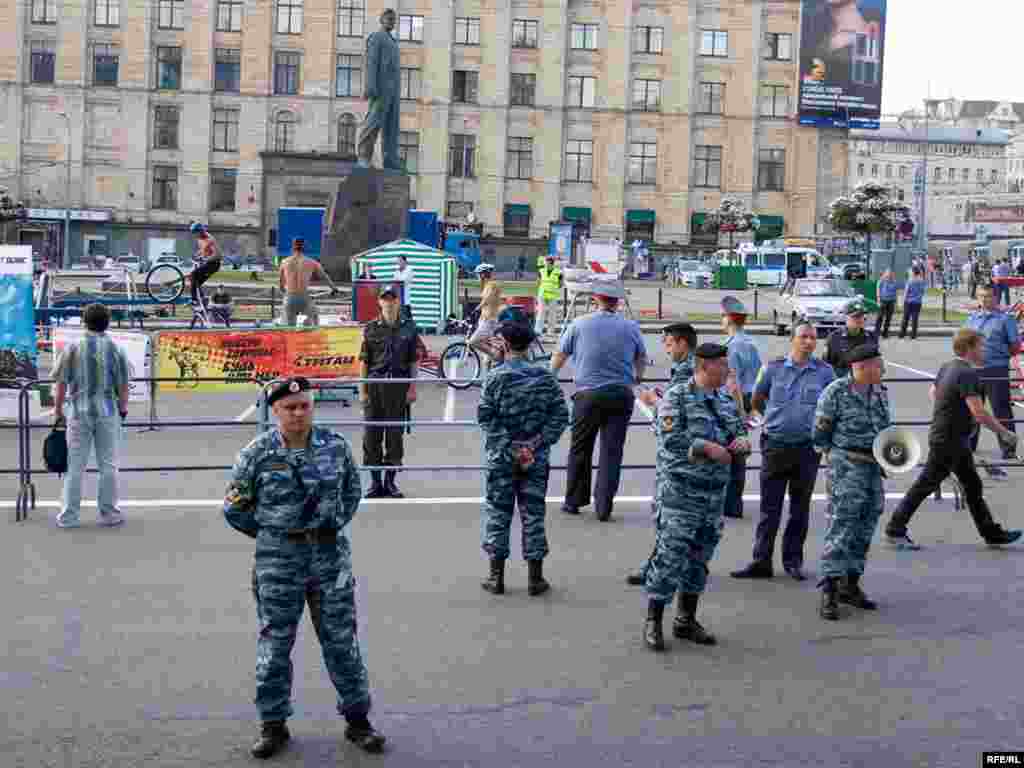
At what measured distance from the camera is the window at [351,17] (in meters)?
85.6

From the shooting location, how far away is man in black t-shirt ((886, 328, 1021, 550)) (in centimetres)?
1130

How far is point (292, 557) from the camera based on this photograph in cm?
675

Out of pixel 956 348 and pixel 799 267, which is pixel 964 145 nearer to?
pixel 799 267

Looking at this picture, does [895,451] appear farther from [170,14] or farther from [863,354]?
[170,14]

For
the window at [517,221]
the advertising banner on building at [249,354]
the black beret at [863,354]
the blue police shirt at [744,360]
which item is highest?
the window at [517,221]

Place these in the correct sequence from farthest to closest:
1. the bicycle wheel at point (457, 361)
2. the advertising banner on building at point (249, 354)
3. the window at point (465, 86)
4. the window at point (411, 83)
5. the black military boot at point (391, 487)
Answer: the window at point (465, 86), the window at point (411, 83), the bicycle wheel at point (457, 361), the advertising banner on building at point (249, 354), the black military boot at point (391, 487)

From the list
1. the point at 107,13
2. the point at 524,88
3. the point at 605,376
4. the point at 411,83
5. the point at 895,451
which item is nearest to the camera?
the point at 895,451

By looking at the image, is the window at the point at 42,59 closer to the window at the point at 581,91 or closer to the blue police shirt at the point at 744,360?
the window at the point at 581,91

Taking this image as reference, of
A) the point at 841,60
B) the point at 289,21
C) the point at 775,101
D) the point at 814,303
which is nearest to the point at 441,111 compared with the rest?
the point at 289,21

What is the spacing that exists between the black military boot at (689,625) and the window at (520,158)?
79.7m

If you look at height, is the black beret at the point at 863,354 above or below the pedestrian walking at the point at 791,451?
above

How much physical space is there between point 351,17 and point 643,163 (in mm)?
18363

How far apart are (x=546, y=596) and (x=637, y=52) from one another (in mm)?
80517

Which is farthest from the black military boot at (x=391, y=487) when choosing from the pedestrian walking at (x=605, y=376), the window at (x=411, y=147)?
the window at (x=411, y=147)
